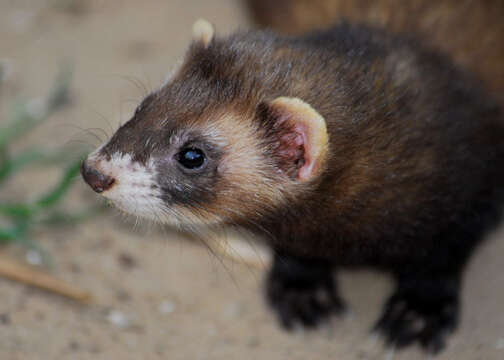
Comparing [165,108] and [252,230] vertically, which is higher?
[165,108]

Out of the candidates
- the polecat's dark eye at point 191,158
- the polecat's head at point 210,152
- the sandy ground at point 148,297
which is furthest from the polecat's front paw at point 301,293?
A: the polecat's dark eye at point 191,158

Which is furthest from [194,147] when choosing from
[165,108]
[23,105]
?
[23,105]

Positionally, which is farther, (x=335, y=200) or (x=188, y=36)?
(x=188, y=36)

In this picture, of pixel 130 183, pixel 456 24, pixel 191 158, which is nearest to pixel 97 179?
pixel 130 183

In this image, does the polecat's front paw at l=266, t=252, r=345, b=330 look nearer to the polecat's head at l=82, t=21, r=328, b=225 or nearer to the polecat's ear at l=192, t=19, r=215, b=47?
the polecat's head at l=82, t=21, r=328, b=225

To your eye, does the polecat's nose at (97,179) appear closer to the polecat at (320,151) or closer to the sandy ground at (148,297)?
the polecat at (320,151)

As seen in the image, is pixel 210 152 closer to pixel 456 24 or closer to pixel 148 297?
pixel 148 297

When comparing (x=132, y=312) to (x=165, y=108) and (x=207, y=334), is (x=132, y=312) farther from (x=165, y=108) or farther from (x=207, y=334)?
(x=165, y=108)

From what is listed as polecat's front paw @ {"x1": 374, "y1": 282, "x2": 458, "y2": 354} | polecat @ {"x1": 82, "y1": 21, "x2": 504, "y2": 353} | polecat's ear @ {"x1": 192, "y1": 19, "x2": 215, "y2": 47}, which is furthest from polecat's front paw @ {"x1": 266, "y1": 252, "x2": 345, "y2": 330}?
polecat's ear @ {"x1": 192, "y1": 19, "x2": 215, "y2": 47}
